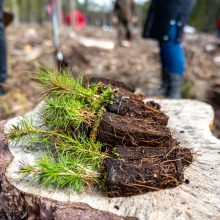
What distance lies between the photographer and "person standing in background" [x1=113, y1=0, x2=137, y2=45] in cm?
758

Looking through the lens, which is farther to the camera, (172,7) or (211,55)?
(211,55)

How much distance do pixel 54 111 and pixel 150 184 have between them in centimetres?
65

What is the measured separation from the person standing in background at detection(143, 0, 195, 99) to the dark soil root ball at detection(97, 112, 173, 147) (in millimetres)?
1727

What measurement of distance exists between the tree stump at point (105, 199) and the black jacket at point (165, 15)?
1955mm

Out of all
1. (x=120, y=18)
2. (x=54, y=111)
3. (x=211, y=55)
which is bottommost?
(x=211, y=55)

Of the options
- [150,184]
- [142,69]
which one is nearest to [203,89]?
[142,69]

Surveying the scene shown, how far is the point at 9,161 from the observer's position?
1.80 metres

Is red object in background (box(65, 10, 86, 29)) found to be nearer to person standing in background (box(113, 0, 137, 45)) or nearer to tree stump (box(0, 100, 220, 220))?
person standing in background (box(113, 0, 137, 45))

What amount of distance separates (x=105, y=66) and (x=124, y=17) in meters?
2.32

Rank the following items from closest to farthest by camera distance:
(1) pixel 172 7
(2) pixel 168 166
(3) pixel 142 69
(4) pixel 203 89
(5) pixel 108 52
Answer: (2) pixel 168 166, (1) pixel 172 7, (4) pixel 203 89, (3) pixel 142 69, (5) pixel 108 52

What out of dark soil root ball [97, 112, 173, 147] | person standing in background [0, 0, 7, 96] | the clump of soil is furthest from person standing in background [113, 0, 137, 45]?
dark soil root ball [97, 112, 173, 147]

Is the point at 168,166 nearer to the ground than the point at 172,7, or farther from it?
nearer to the ground

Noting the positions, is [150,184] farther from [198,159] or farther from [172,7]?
[172,7]

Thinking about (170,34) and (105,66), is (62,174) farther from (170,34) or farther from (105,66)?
(105,66)
